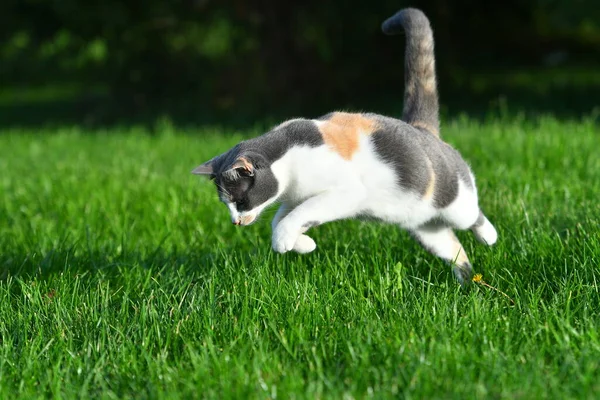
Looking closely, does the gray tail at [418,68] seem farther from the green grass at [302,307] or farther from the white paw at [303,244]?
the white paw at [303,244]

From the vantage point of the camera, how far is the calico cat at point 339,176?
2.59 meters

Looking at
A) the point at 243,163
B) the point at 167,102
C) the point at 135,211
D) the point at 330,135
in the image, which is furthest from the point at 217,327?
the point at 167,102

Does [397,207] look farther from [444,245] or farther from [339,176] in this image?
[444,245]

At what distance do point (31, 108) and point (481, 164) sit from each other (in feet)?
40.9

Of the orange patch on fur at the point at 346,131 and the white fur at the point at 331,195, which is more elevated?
the orange patch on fur at the point at 346,131

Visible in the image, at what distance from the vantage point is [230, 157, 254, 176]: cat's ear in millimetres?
2527

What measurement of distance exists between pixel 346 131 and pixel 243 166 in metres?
0.43

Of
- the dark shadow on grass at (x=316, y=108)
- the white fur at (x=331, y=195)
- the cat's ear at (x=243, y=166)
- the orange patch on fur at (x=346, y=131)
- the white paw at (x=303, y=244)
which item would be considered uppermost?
the orange patch on fur at (x=346, y=131)

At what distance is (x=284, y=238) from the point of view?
254 cm

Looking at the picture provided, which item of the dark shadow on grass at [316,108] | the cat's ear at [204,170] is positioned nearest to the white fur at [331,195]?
the cat's ear at [204,170]

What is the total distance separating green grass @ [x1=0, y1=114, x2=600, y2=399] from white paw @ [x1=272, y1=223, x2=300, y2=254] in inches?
9.9

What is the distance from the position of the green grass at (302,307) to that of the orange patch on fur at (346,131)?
1.75ft

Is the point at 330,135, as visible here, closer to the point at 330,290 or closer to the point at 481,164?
the point at 330,290

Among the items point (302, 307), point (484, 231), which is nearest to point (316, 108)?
point (484, 231)
